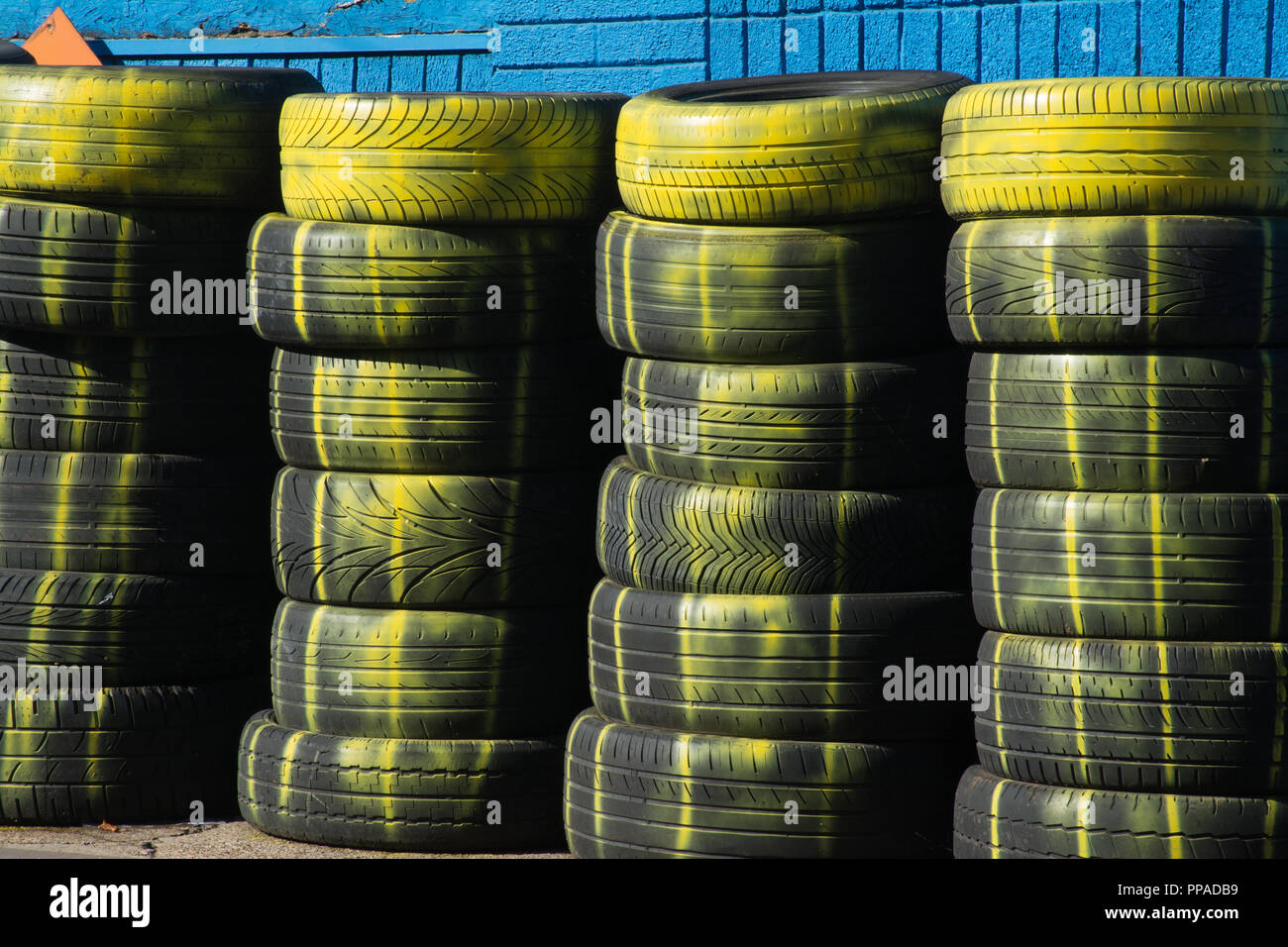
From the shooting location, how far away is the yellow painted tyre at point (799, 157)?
5676 millimetres

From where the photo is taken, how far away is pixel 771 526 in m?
5.75

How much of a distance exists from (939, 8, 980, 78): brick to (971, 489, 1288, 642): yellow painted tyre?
9.21 feet

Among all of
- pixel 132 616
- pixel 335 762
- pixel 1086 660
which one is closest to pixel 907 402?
pixel 1086 660

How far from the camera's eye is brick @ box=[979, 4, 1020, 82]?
7.54 metres

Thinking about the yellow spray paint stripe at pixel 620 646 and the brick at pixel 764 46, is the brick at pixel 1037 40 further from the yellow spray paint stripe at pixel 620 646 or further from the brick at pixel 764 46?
the yellow spray paint stripe at pixel 620 646

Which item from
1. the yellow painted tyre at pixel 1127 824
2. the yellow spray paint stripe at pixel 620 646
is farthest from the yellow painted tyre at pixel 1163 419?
the yellow spray paint stripe at pixel 620 646

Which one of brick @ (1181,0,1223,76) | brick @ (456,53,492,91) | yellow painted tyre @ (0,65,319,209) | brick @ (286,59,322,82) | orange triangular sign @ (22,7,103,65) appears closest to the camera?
yellow painted tyre @ (0,65,319,209)

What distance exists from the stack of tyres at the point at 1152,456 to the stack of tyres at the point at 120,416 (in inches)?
115

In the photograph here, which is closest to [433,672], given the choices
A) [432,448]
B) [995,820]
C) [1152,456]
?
[432,448]

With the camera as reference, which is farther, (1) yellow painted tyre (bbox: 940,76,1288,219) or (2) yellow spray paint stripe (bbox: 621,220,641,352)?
(2) yellow spray paint stripe (bbox: 621,220,641,352)

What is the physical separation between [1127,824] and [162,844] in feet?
→ 10.6

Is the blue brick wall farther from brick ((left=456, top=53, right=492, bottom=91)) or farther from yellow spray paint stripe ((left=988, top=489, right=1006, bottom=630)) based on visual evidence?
yellow spray paint stripe ((left=988, top=489, right=1006, bottom=630))

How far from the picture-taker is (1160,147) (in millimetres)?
5230

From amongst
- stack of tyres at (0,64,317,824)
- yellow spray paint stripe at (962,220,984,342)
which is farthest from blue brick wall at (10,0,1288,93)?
yellow spray paint stripe at (962,220,984,342)
